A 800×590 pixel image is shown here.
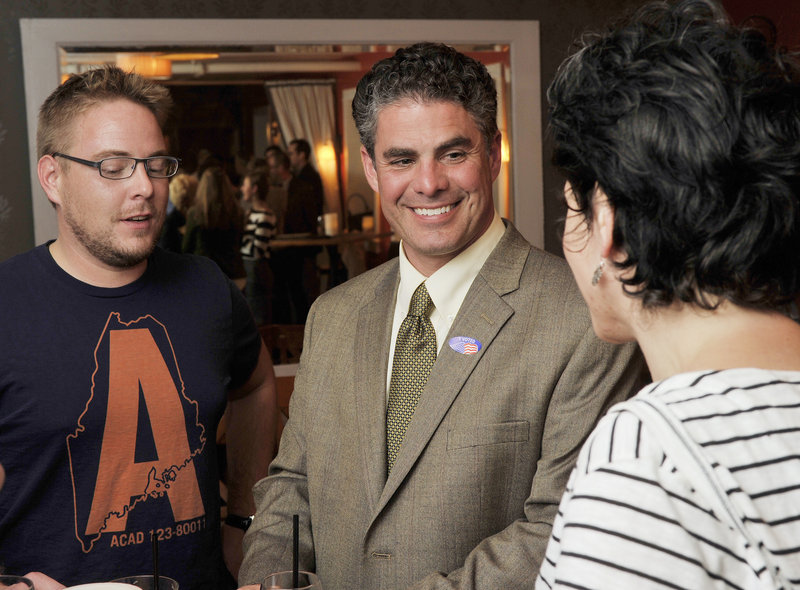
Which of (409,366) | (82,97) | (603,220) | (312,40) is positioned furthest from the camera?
(312,40)

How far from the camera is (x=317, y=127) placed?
4.70 meters

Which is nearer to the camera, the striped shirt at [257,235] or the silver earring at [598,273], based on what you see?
the silver earring at [598,273]

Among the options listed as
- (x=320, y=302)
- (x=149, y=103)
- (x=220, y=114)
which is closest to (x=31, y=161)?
(x=220, y=114)

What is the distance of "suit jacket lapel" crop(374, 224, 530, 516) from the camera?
61.4 inches

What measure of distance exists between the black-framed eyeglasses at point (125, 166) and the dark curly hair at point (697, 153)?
1.27 metres

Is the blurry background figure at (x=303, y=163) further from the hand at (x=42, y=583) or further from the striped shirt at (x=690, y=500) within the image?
the striped shirt at (x=690, y=500)

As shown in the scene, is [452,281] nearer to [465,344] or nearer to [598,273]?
[465,344]

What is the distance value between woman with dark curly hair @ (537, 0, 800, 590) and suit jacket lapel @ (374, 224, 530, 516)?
0.53 m

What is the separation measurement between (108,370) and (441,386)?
82 centimetres

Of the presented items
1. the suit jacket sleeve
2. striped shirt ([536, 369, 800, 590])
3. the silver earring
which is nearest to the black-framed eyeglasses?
the suit jacket sleeve

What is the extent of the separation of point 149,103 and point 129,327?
57 cm

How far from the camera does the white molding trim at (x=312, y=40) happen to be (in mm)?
3906

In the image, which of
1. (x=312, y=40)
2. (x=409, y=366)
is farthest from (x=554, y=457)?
(x=312, y=40)

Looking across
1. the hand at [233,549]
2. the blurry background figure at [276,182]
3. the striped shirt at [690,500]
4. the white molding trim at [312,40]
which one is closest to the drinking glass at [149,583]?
the striped shirt at [690,500]
